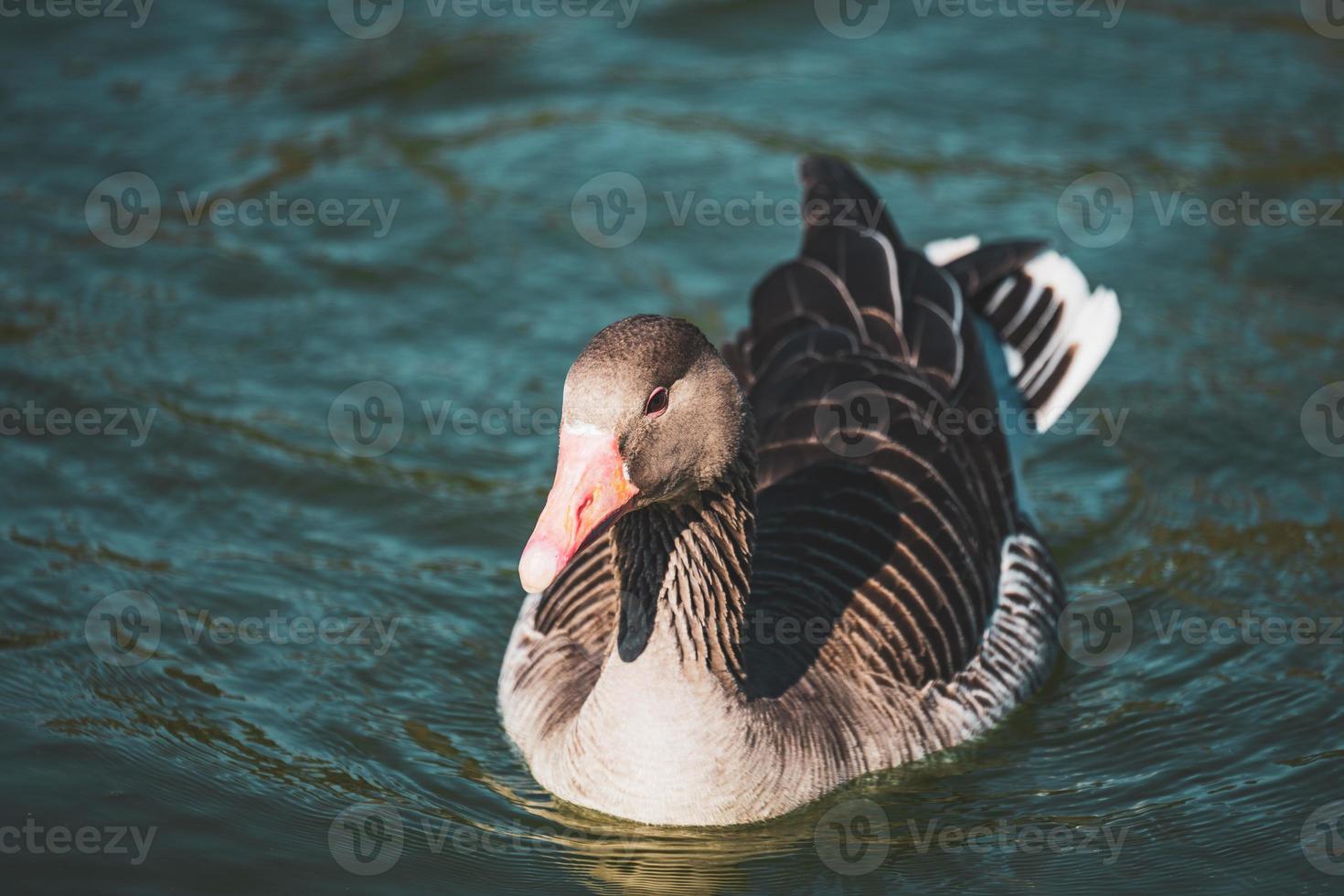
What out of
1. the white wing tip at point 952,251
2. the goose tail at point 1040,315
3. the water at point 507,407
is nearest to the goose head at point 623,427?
the water at point 507,407

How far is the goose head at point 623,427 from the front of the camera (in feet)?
19.5

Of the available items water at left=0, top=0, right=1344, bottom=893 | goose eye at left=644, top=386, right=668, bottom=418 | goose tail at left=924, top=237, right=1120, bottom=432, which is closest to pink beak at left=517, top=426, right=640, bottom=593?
goose eye at left=644, top=386, right=668, bottom=418

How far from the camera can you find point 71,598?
347 inches

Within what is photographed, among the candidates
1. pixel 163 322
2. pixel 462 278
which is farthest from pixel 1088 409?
pixel 163 322

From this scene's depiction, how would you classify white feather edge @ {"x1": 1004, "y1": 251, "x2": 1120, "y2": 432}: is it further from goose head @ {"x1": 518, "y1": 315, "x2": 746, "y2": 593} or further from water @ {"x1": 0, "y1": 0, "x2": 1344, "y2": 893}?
goose head @ {"x1": 518, "y1": 315, "x2": 746, "y2": 593}

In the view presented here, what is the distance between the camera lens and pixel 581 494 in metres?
5.98

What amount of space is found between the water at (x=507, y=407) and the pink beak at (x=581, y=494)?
1819 millimetres

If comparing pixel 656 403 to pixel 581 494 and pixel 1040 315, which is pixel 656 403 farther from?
pixel 1040 315

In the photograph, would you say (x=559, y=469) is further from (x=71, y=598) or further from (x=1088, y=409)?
(x=1088, y=409)

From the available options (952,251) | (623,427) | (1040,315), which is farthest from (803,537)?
(952,251)

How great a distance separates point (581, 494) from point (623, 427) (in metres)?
0.30

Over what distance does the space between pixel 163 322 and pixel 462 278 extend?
2254 mm

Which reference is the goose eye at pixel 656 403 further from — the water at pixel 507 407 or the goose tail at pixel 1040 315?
the goose tail at pixel 1040 315

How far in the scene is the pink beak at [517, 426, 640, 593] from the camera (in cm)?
588
